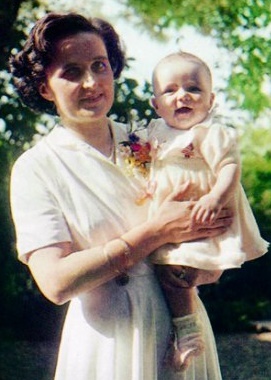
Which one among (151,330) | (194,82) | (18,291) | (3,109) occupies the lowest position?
(18,291)

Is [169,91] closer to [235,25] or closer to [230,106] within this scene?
[230,106]

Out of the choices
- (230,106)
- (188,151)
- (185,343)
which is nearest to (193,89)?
(188,151)

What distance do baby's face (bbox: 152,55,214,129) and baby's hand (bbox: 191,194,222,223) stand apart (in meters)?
0.19

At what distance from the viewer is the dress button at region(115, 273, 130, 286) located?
1.88 m

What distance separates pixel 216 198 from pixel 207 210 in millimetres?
31

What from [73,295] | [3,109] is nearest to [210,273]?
[73,295]

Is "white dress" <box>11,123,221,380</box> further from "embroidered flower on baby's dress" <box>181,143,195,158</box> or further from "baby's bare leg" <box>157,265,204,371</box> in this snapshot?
"embroidered flower on baby's dress" <box>181,143,195,158</box>

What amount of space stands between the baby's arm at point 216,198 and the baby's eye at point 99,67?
33cm

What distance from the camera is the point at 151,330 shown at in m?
1.91

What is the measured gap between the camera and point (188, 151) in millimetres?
1954

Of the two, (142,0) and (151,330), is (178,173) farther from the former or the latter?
(142,0)

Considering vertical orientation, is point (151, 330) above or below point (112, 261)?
below

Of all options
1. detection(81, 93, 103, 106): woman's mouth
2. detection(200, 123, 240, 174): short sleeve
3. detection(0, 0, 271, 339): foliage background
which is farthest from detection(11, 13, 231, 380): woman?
detection(0, 0, 271, 339): foliage background

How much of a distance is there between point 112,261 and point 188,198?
25 centimetres
